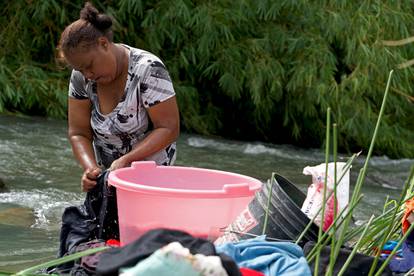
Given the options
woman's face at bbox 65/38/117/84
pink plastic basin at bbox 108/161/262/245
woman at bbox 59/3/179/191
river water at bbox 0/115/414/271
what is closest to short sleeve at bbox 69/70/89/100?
woman at bbox 59/3/179/191

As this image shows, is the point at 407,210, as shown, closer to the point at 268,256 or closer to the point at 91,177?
the point at 268,256

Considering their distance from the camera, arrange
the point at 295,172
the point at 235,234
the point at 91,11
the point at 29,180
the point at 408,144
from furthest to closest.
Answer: the point at 408,144 < the point at 295,172 < the point at 29,180 < the point at 91,11 < the point at 235,234

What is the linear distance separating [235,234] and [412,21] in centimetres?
680

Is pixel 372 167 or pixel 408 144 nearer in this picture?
pixel 372 167

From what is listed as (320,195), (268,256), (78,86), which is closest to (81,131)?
(78,86)

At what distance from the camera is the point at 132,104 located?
11.9 ft

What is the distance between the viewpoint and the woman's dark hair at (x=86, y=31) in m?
3.49

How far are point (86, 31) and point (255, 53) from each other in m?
6.08

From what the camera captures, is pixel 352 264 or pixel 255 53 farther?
pixel 255 53

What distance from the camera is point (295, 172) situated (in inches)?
328

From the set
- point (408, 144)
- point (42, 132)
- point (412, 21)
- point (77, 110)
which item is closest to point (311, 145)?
point (408, 144)

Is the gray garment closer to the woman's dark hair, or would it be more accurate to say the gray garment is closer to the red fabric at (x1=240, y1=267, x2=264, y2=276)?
the woman's dark hair

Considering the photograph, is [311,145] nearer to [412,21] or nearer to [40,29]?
[412,21]

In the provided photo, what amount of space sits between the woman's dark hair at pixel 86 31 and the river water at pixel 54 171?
1070 millimetres
